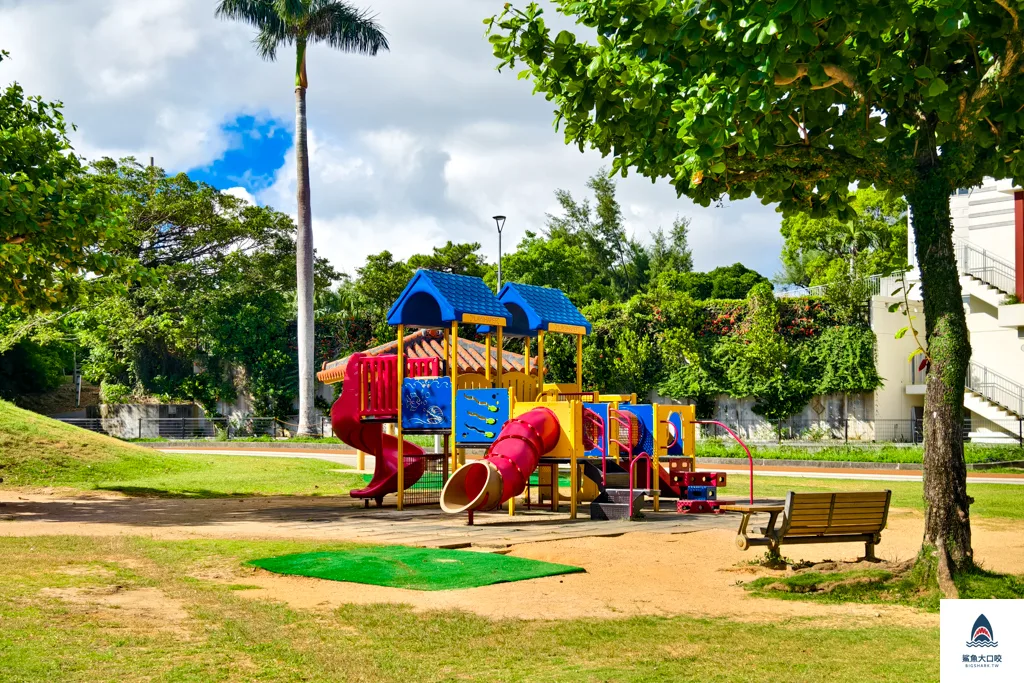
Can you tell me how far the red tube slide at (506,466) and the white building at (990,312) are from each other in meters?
22.8

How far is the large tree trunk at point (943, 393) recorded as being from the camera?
33.4 ft

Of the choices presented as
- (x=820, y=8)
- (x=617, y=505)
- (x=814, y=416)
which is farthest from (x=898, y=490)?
(x=814, y=416)

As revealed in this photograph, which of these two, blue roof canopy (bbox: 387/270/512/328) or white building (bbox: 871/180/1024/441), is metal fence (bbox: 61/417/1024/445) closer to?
white building (bbox: 871/180/1024/441)

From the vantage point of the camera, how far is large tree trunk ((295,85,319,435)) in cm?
4412

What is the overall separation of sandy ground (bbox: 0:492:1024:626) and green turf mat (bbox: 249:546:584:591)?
23 centimetres

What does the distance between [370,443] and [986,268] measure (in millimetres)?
26832

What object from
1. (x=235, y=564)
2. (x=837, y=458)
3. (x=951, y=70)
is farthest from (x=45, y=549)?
(x=837, y=458)

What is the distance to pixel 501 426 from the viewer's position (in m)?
17.9

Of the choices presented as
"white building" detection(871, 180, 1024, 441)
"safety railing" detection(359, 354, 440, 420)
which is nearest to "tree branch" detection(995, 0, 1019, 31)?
"safety railing" detection(359, 354, 440, 420)

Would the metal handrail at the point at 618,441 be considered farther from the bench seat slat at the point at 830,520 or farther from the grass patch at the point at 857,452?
A: the grass patch at the point at 857,452

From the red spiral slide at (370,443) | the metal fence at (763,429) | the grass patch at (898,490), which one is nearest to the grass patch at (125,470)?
the red spiral slide at (370,443)

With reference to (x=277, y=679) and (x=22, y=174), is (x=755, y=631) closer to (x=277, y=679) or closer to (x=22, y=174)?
(x=277, y=679)

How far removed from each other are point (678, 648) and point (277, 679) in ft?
9.74

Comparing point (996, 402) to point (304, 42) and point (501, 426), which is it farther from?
point (304, 42)
